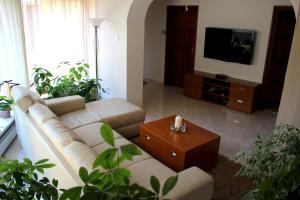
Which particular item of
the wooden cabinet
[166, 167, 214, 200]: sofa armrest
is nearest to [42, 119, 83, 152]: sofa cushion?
[166, 167, 214, 200]: sofa armrest

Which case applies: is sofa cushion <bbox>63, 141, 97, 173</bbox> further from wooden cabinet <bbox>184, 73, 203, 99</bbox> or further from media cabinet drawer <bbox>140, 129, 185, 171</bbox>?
wooden cabinet <bbox>184, 73, 203, 99</bbox>

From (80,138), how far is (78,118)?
3.66 feet

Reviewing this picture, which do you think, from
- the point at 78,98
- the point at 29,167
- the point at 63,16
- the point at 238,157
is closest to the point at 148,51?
the point at 63,16

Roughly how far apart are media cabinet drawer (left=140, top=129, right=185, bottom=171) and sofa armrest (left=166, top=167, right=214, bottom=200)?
0.66 m

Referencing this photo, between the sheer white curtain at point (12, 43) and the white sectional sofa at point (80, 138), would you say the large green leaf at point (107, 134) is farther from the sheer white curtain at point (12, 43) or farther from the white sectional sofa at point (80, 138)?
the sheer white curtain at point (12, 43)

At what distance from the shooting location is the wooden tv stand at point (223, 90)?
15.5ft

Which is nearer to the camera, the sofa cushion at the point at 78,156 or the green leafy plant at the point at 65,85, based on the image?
the sofa cushion at the point at 78,156

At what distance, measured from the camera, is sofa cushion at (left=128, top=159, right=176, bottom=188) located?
6.81 ft

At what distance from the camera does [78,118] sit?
10.6 feet

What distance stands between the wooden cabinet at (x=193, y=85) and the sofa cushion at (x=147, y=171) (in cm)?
339

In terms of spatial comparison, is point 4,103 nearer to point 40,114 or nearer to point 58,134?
point 40,114

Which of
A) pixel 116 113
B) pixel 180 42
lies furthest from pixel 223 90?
pixel 116 113

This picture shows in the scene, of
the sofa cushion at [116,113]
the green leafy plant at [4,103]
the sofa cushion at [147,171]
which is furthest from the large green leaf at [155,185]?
the green leafy plant at [4,103]

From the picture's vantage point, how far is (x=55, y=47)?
4.68 meters
